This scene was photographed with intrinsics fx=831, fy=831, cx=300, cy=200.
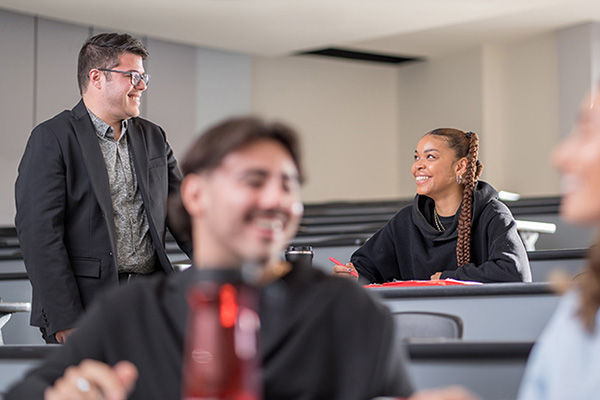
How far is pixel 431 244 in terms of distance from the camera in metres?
3.23

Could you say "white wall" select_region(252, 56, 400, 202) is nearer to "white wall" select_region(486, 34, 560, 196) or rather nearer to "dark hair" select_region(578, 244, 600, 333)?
"white wall" select_region(486, 34, 560, 196)

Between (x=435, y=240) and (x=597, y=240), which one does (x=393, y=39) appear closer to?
(x=435, y=240)

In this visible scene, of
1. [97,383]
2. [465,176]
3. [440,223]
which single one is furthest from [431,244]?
[97,383]

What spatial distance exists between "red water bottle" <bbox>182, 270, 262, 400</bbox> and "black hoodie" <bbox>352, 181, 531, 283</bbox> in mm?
2158

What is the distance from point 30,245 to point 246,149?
1.44 metres

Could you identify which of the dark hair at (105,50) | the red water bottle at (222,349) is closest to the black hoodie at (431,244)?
the dark hair at (105,50)

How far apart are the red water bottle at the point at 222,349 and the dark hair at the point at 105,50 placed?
195 cm

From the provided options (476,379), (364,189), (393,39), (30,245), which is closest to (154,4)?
(393,39)

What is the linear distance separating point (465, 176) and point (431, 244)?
0.30 meters

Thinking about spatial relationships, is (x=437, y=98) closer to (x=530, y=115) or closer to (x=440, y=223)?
(x=530, y=115)

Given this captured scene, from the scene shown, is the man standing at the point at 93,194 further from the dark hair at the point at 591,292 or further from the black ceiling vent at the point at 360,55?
the black ceiling vent at the point at 360,55

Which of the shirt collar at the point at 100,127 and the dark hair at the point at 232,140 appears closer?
the dark hair at the point at 232,140

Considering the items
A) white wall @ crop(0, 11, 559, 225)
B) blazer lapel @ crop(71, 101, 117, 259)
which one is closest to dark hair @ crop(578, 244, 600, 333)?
blazer lapel @ crop(71, 101, 117, 259)

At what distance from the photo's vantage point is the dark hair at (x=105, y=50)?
2611 mm
